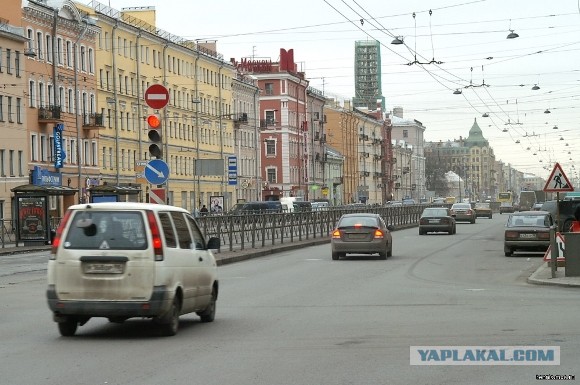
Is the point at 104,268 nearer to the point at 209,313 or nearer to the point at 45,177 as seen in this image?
the point at 209,313

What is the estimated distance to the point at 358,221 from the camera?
114 feet

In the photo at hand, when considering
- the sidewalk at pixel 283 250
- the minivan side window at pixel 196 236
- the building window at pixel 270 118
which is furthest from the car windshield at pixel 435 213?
the building window at pixel 270 118

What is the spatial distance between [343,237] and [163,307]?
21.1m

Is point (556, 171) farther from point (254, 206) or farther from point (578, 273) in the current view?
point (254, 206)

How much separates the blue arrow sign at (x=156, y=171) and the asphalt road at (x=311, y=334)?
2.70m

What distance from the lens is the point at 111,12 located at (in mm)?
80938

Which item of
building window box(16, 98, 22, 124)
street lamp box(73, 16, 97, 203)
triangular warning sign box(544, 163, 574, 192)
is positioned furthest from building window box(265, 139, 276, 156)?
triangular warning sign box(544, 163, 574, 192)

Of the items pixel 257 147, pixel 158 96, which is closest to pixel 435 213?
pixel 158 96

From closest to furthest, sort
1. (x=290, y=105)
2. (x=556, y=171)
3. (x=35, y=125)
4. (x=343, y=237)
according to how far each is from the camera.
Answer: (x=556, y=171) → (x=343, y=237) → (x=35, y=125) → (x=290, y=105)

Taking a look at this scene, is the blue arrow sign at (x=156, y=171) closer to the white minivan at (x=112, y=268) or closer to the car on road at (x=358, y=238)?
the white minivan at (x=112, y=268)

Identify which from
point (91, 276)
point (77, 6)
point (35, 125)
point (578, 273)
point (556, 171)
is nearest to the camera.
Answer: point (91, 276)

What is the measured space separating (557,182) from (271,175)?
98.3 m

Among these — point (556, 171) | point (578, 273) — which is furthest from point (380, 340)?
point (556, 171)

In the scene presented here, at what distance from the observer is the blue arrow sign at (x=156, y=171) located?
24766 millimetres
